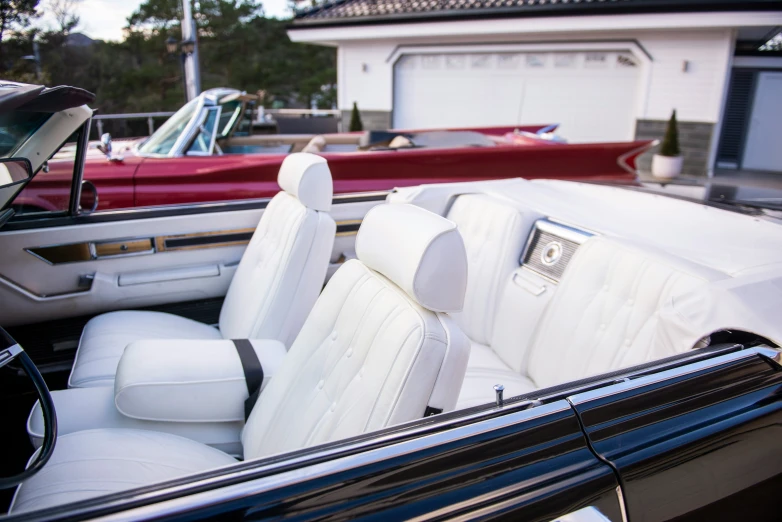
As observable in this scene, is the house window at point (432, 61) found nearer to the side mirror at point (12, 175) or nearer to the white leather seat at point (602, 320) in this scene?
the white leather seat at point (602, 320)

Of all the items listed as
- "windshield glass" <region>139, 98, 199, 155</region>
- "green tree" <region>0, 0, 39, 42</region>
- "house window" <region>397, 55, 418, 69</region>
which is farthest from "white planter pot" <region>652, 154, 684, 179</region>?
"green tree" <region>0, 0, 39, 42</region>

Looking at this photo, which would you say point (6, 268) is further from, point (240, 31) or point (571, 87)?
point (240, 31)

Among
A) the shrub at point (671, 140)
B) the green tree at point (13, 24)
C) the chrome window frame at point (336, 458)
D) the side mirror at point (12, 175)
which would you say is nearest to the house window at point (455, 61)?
the shrub at point (671, 140)

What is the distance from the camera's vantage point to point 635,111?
9820 mm

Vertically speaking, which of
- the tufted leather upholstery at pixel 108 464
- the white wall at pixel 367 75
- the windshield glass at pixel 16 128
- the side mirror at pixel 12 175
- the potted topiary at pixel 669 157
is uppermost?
the white wall at pixel 367 75

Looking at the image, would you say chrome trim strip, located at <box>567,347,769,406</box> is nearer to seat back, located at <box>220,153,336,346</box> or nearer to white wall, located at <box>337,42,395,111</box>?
seat back, located at <box>220,153,336,346</box>

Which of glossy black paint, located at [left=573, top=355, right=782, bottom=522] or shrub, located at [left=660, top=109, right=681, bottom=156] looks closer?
glossy black paint, located at [left=573, top=355, right=782, bottom=522]

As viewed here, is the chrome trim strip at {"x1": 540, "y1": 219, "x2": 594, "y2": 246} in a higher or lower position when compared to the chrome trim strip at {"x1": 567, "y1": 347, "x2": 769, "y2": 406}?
higher

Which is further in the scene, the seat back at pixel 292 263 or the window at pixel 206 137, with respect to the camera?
the window at pixel 206 137

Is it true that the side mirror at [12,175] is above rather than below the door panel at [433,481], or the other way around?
above

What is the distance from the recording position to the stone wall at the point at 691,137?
9578mm

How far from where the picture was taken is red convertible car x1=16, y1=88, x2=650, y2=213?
3.69 m

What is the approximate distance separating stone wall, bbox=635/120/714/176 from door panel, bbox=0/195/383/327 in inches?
337

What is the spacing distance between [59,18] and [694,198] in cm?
690
